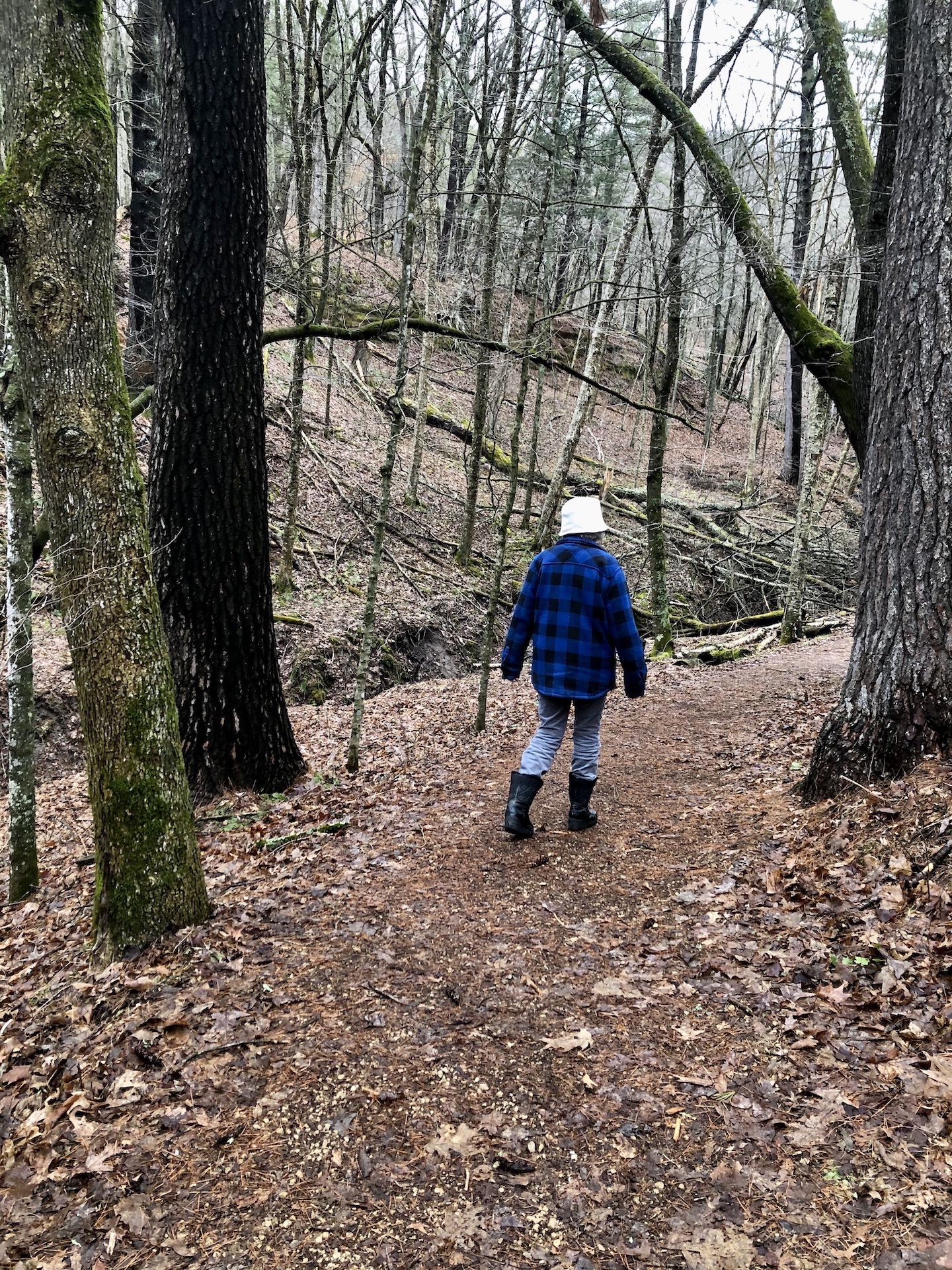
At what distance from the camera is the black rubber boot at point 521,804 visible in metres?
5.25

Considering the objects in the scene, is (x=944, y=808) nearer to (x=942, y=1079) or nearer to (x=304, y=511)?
(x=942, y=1079)

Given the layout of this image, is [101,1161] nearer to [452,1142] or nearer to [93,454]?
[452,1142]

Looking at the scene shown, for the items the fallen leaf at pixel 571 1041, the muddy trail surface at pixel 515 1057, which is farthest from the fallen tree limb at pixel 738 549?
the fallen leaf at pixel 571 1041

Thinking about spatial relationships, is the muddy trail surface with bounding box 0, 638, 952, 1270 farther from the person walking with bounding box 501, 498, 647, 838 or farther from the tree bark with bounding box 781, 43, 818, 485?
the tree bark with bounding box 781, 43, 818, 485

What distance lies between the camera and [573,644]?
199 inches

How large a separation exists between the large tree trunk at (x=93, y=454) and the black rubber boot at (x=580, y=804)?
2594 millimetres

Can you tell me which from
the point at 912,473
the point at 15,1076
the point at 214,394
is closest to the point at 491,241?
the point at 214,394

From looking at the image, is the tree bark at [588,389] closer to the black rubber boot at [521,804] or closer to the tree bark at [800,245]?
the tree bark at [800,245]

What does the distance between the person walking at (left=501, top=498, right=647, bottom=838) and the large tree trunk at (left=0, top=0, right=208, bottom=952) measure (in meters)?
2.31

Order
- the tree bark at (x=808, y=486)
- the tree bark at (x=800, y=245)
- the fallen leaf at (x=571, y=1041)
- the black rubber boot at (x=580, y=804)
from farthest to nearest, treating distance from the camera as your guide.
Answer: the tree bark at (x=800, y=245) < the tree bark at (x=808, y=486) < the black rubber boot at (x=580, y=804) < the fallen leaf at (x=571, y=1041)

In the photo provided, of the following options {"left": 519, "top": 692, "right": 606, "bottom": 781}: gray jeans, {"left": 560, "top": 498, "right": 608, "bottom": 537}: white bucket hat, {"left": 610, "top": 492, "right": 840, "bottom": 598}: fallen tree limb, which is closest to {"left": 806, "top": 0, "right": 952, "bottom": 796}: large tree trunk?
{"left": 519, "top": 692, "right": 606, "bottom": 781}: gray jeans

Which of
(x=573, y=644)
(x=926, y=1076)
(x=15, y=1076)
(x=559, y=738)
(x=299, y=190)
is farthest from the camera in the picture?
(x=299, y=190)

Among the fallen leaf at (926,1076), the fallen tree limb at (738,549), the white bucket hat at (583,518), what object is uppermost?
the white bucket hat at (583,518)

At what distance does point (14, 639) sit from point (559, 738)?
402 cm
